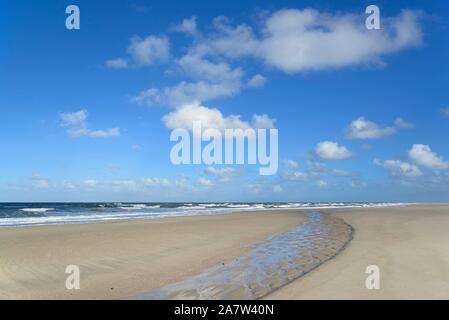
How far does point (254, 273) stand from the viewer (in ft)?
31.9

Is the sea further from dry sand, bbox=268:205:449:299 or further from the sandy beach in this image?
dry sand, bbox=268:205:449:299

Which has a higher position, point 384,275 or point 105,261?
point 384,275

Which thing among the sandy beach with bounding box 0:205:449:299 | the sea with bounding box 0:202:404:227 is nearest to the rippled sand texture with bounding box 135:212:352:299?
the sandy beach with bounding box 0:205:449:299

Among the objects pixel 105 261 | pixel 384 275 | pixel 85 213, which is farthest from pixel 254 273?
pixel 85 213

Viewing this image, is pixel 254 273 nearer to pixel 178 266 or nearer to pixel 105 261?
pixel 178 266

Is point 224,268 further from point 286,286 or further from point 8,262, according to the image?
point 8,262

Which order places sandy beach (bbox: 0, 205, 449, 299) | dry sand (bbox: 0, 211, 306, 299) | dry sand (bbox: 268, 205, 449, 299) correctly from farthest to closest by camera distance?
dry sand (bbox: 0, 211, 306, 299), sandy beach (bbox: 0, 205, 449, 299), dry sand (bbox: 268, 205, 449, 299)

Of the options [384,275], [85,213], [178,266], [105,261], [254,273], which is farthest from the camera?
[85,213]

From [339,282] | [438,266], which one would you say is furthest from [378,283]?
[438,266]

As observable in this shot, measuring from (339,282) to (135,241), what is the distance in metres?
10.8

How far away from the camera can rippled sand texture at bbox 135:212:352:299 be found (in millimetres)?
7863

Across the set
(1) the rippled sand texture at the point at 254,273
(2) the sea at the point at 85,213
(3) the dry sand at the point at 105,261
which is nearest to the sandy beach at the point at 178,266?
(3) the dry sand at the point at 105,261
